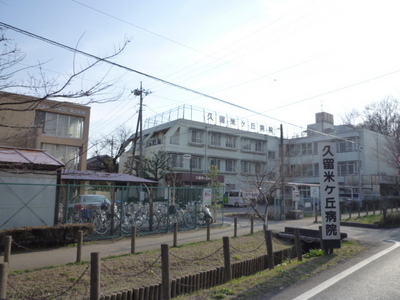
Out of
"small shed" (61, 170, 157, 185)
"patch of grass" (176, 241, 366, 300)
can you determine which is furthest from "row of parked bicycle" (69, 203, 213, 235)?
"patch of grass" (176, 241, 366, 300)

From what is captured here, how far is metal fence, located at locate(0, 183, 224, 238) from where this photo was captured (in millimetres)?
10938

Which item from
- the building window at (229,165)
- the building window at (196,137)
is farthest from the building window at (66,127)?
the building window at (229,165)

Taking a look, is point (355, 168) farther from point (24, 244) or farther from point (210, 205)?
point (24, 244)

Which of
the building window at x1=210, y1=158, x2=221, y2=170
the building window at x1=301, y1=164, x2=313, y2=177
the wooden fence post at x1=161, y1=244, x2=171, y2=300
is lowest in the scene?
the wooden fence post at x1=161, y1=244, x2=171, y2=300

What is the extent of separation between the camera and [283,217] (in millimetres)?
20922

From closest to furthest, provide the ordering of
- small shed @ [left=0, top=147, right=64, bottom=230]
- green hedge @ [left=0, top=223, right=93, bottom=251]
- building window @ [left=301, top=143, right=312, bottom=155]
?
green hedge @ [left=0, top=223, right=93, bottom=251], small shed @ [left=0, top=147, right=64, bottom=230], building window @ [left=301, top=143, right=312, bottom=155]

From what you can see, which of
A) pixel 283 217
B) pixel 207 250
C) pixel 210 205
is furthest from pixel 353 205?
pixel 207 250

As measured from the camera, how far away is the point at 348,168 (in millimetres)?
43844

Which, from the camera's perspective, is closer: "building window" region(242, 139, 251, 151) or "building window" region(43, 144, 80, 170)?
"building window" region(43, 144, 80, 170)

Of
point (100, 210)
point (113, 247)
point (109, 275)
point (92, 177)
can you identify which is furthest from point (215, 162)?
point (109, 275)

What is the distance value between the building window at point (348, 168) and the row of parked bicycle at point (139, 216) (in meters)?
33.1

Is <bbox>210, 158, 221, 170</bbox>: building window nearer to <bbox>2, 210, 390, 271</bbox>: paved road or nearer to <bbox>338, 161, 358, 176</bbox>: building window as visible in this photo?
<bbox>338, 161, 358, 176</bbox>: building window

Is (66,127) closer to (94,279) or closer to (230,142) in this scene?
(230,142)

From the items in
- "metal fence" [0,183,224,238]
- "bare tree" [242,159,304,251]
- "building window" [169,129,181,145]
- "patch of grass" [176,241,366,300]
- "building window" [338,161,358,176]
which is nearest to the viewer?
"patch of grass" [176,241,366,300]
